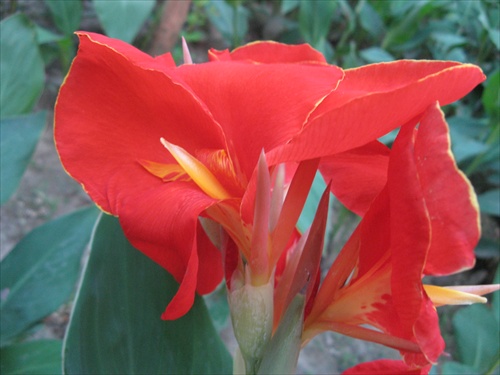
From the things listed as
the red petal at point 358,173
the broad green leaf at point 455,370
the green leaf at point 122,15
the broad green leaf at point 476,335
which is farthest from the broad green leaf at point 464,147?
the red petal at point 358,173

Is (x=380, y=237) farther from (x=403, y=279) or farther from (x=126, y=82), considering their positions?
(x=126, y=82)

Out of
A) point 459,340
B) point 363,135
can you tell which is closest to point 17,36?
point 363,135

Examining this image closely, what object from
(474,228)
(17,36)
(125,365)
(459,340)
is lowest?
(459,340)

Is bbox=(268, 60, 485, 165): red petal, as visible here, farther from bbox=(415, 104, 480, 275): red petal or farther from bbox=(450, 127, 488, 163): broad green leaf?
bbox=(450, 127, 488, 163): broad green leaf

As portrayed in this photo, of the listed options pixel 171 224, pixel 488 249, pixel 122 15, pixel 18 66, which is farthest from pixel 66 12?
pixel 488 249

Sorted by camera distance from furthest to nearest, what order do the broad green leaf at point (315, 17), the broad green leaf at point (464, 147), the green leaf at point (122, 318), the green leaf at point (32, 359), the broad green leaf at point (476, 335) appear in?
the broad green leaf at point (315, 17)
the broad green leaf at point (464, 147)
the broad green leaf at point (476, 335)
the green leaf at point (32, 359)
the green leaf at point (122, 318)

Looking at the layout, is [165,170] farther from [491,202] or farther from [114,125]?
[491,202]

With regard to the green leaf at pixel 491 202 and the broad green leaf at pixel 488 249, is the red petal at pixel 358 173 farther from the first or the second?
the broad green leaf at pixel 488 249
